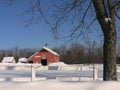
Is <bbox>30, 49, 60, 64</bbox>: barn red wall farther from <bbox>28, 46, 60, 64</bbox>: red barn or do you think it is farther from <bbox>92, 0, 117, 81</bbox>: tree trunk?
<bbox>92, 0, 117, 81</bbox>: tree trunk

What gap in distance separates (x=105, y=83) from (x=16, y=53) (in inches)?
5972

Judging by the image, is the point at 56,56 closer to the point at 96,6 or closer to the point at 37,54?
the point at 37,54

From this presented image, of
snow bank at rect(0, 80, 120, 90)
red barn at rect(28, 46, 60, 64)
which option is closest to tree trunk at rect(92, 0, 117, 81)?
snow bank at rect(0, 80, 120, 90)

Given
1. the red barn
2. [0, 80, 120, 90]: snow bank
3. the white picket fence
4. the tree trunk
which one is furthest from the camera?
the red barn

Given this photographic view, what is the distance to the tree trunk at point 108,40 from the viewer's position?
10.6m

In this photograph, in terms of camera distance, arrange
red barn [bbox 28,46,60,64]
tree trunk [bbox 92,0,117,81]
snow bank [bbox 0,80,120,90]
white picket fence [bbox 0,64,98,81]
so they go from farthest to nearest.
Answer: red barn [bbox 28,46,60,64] < white picket fence [bbox 0,64,98,81] < tree trunk [bbox 92,0,117,81] < snow bank [bbox 0,80,120,90]

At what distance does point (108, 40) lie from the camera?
1069cm

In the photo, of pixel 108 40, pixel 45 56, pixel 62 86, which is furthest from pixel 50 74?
pixel 45 56

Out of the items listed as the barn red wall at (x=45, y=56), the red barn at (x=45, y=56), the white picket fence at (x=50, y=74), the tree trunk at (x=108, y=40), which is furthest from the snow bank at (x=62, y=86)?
the barn red wall at (x=45, y=56)

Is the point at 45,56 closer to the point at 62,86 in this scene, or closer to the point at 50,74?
the point at 50,74

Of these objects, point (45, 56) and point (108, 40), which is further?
point (45, 56)

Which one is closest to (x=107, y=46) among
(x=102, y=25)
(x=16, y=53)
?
(x=102, y=25)

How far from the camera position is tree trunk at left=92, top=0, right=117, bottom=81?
10.6 metres

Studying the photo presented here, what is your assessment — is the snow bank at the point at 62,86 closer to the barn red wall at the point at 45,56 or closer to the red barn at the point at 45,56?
the red barn at the point at 45,56
